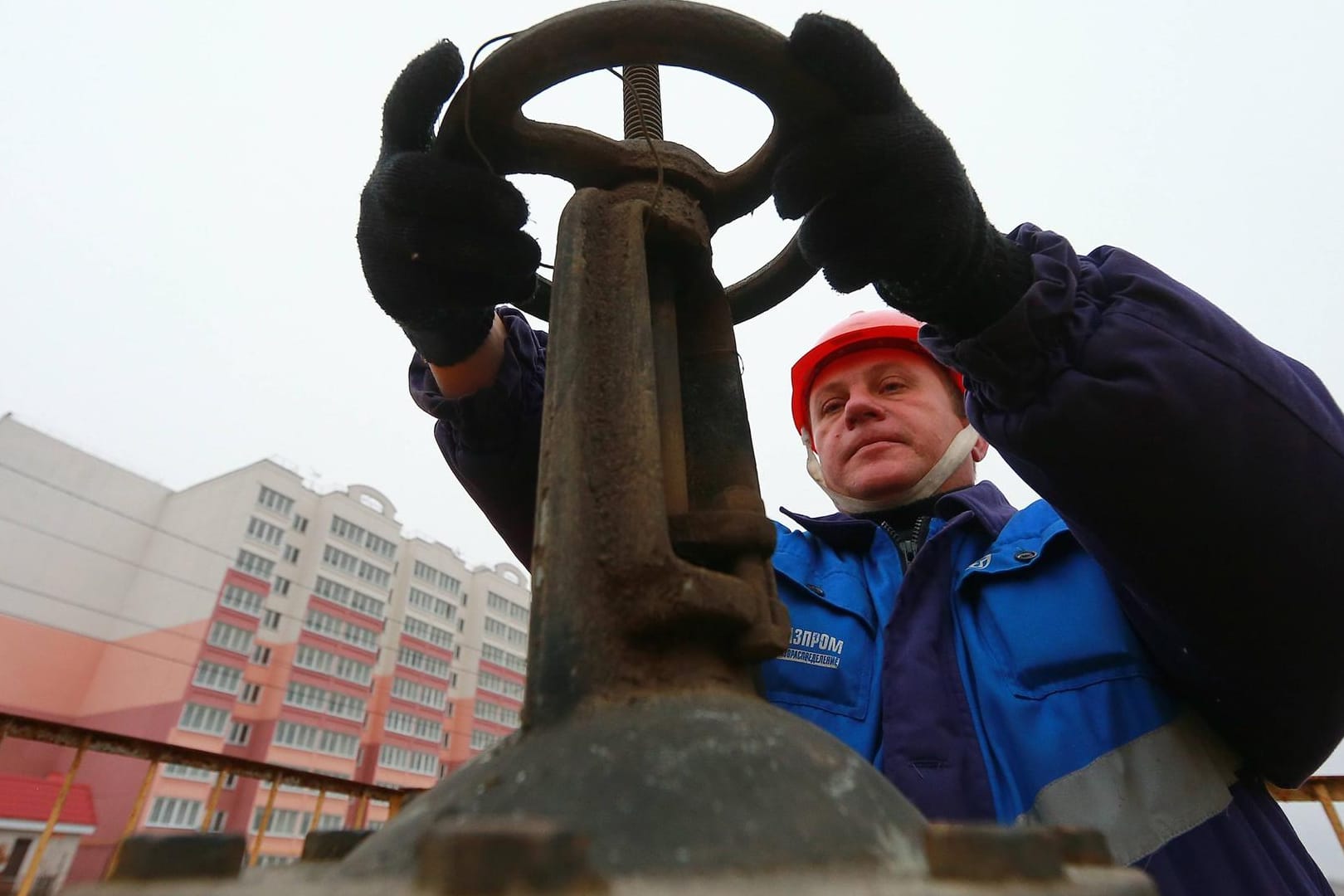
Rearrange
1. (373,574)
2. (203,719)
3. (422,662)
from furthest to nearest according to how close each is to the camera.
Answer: (422,662)
(373,574)
(203,719)

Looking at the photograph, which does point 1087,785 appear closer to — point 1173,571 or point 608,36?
point 1173,571

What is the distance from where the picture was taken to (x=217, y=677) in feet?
68.3

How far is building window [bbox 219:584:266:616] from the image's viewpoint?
21.7m

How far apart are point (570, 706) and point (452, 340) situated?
43.1 inches

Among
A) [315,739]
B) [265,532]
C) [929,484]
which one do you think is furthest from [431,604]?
[929,484]

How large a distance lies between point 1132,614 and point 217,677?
81.7 feet

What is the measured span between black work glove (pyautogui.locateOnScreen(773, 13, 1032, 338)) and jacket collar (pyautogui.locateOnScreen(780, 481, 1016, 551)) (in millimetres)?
685

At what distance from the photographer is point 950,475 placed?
7.13ft

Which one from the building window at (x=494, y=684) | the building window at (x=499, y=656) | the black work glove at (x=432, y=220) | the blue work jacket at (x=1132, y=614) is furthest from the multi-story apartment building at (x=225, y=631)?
the black work glove at (x=432, y=220)

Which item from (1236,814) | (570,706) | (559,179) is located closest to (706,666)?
(570,706)

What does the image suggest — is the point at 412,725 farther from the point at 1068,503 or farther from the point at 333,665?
the point at 1068,503

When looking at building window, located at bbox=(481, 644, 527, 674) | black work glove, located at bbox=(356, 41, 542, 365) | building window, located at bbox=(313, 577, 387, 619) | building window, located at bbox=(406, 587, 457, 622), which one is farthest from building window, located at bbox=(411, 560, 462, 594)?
black work glove, located at bbox=(356, 41, 542, 365)

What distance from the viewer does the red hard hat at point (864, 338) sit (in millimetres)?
2326

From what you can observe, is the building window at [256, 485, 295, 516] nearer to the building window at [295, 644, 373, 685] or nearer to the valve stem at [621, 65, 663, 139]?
the building window at [295, 644, 373, 685]
